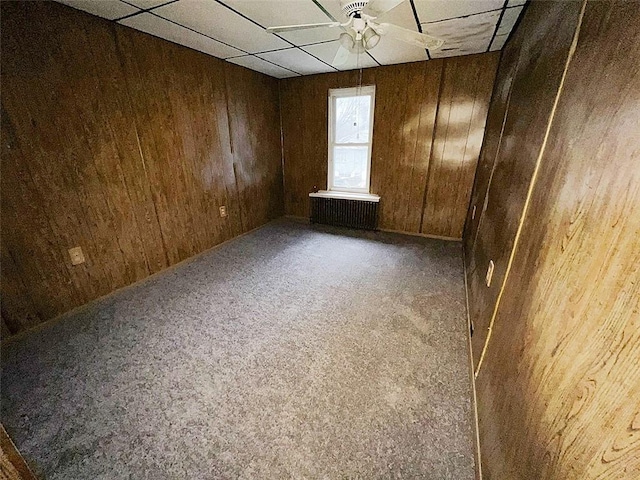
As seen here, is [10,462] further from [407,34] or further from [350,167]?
[350,167]

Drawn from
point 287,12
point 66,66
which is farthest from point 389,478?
point 66,66

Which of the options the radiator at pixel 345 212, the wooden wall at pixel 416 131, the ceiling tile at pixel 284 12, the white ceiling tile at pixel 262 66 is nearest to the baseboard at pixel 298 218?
the radiator at pixel 345 212

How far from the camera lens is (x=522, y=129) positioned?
Answer: 1438mm

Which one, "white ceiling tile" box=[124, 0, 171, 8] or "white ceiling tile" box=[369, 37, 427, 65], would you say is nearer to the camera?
"white ceiling tile" box=[124, 0, 171, 8]

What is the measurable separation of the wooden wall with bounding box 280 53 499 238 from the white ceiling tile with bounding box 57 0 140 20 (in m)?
2.49

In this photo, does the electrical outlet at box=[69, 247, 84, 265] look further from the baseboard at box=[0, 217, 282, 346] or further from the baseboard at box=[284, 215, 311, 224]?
the baseboard at box=[284, 215, 311, 224]

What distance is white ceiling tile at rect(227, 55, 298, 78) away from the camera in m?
3.22

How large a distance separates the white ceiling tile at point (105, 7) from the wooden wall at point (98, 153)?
79 mm

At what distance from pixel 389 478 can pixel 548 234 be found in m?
1.18

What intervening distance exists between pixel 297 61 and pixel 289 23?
1152mm

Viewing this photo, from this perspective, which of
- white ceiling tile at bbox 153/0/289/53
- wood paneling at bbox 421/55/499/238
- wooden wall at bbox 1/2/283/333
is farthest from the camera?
wood paneling at bbox 421/55/499/238

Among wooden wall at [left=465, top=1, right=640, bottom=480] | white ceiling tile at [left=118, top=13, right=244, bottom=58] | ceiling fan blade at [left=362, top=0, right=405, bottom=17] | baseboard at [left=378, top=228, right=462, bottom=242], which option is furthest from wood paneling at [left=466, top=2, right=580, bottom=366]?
white ceiling tile at [left=118, top=13, right=244, bottom=58]

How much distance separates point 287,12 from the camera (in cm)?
202

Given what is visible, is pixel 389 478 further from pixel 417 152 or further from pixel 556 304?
pixel 417 152
